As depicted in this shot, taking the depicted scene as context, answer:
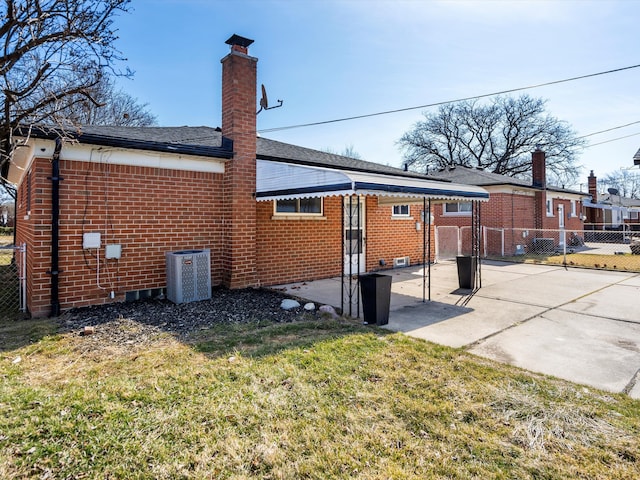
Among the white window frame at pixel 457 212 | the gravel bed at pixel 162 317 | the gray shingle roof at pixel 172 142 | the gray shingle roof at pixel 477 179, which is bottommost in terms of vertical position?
the gravel bed at pixel 162 317

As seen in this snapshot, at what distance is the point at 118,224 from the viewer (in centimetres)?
693

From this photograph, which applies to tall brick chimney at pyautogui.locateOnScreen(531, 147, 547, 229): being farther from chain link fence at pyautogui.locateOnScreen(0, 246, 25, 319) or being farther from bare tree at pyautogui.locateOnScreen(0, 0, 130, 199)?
chain link fence at pyautogui.locateOnScreen(0, 246, 25, 319)

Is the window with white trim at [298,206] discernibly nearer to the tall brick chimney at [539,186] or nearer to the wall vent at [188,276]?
the wall vent at [188,276]

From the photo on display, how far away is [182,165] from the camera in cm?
770

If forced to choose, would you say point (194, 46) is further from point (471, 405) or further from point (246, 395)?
point (471, 405)

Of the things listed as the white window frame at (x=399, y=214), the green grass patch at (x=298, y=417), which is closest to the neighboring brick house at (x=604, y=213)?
the white window frame at (x=399, y=214)

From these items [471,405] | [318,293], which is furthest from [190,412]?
[318,293]

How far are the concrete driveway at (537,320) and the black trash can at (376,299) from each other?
10.1 inches

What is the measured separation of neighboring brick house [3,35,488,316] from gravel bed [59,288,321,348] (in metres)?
0.61


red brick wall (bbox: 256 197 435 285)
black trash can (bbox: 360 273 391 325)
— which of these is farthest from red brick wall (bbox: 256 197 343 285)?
black trash can (bbox: 360 273 391 325)

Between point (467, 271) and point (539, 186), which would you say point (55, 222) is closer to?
point (467, 271)

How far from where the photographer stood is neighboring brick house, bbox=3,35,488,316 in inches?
243

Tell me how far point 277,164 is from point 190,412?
578cm

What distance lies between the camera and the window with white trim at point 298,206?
9297mm
